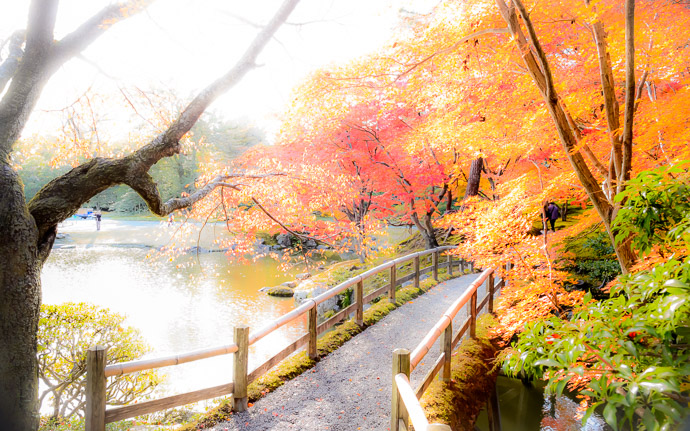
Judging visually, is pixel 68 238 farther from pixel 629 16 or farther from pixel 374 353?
pixel 629 16

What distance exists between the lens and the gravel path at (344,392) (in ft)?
12.5

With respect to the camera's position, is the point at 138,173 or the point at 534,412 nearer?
the point at 138,173

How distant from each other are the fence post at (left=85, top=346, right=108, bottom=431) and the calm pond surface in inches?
129

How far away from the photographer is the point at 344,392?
444 cm

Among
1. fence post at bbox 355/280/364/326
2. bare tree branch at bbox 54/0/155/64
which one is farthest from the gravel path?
bare tree branch at bbox 54/0/155/64

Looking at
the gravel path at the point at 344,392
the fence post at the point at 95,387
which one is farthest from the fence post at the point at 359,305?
the fence post at the point at 95,387

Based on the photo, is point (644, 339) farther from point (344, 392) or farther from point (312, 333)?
point (312, 333)

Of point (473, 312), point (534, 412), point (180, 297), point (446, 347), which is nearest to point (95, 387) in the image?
point (446, 347)

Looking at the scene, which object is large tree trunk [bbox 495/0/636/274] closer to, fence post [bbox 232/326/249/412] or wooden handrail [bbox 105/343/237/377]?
fence post [bbox 232/326/249/412]

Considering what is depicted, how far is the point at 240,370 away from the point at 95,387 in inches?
49.6

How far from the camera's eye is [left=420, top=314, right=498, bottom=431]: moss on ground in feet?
13.4

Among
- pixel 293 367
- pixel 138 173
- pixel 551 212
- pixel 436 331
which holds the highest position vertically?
pixel 138 173

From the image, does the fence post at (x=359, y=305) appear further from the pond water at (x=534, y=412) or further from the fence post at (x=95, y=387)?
the fence post at (x=95, y=387)

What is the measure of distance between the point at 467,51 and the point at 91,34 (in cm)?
469
